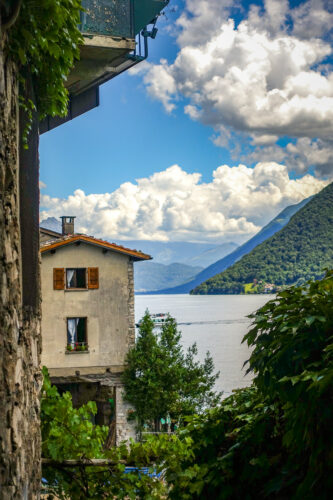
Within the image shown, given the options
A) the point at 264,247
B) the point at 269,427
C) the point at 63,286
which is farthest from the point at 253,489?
the point at 264,247

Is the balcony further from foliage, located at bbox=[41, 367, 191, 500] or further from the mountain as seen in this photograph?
the mountain

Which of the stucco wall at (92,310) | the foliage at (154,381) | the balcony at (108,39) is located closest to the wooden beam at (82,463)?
the balcony at (108,39)

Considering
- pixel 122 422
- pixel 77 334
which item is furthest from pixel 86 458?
pixel 122 422

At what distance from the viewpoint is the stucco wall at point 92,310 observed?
21.1 meters

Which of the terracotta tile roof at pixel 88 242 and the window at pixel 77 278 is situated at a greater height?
the terracotta tile roof at pixel 88 242

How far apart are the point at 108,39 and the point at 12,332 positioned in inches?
213

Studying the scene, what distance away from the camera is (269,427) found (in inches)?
166

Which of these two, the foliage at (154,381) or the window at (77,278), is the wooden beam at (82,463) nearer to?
the foliage at (154,381)

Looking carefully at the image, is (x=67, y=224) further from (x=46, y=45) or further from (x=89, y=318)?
(x=46, y=45)

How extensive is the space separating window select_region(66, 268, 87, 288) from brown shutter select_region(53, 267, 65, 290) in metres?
0.25

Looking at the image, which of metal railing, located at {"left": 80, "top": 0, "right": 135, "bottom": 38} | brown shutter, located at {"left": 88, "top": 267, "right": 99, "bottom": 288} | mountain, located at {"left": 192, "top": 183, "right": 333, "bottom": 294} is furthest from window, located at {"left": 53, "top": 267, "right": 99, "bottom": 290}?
mountain, located at {"left": 192, "top": 183, "right": 333, "bottom": 294}

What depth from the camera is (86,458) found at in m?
4.28

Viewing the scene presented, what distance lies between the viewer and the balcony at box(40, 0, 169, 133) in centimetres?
695

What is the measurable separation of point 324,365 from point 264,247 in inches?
4465
